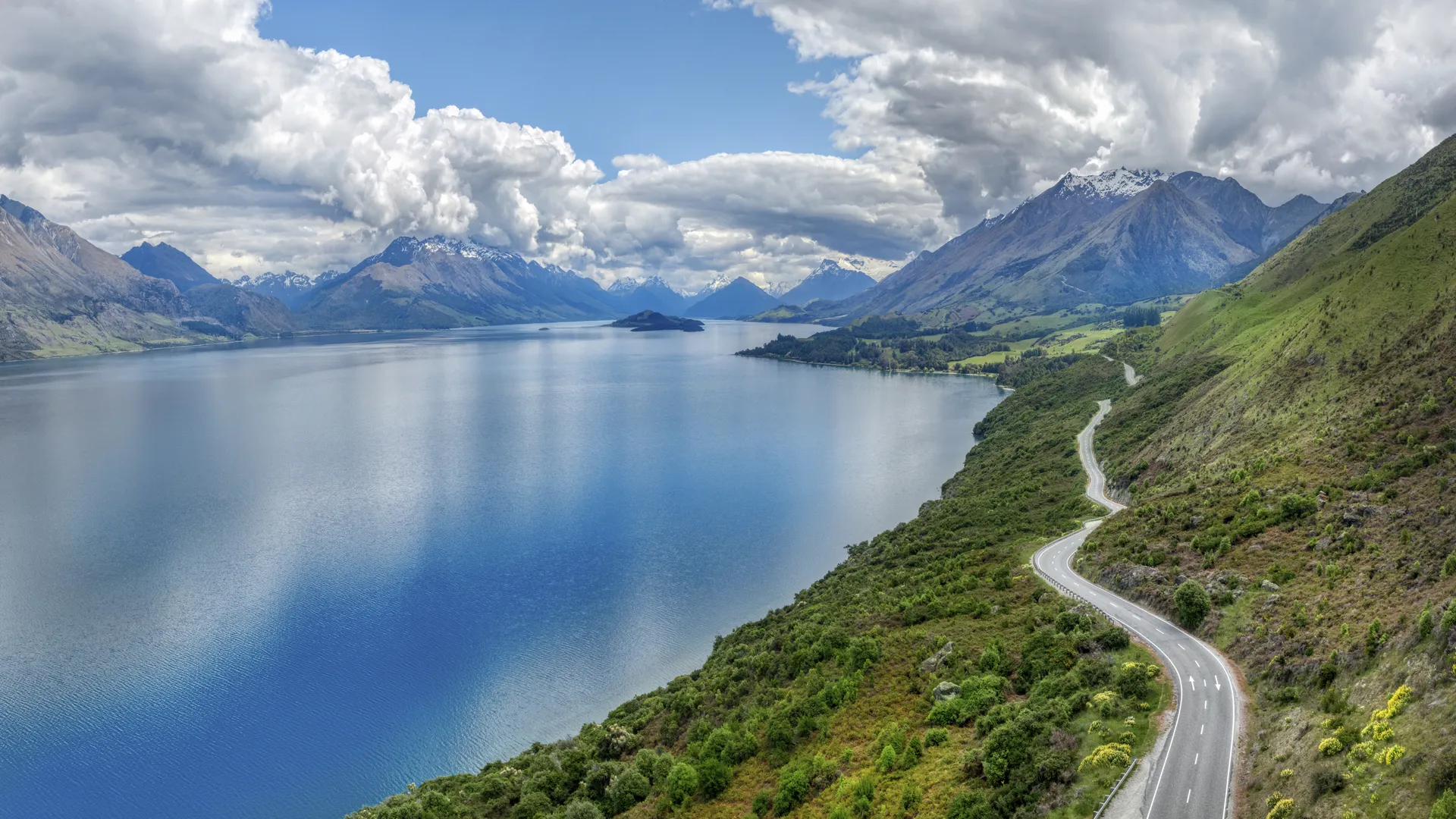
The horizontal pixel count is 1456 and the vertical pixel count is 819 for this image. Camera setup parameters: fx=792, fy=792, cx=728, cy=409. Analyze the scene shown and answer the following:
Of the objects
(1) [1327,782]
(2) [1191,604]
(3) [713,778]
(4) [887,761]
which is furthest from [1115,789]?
(2) [1191,604]

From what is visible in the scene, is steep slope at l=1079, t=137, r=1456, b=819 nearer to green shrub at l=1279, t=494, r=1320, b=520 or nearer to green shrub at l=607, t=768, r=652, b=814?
green shrub at l=1279, t=494, r=1320, b=520

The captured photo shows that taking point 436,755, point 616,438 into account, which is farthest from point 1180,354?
point 436,755

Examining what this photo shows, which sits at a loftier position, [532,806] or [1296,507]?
[1296,507]

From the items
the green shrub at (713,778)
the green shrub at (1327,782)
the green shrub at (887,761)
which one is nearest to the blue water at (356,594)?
the green shrub at (713,778)

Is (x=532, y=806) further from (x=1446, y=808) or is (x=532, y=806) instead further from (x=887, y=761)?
(x=1446, y=808)

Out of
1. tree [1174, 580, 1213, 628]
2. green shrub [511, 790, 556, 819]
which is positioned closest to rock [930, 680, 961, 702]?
tree [1174, 580, 1213, 628]
